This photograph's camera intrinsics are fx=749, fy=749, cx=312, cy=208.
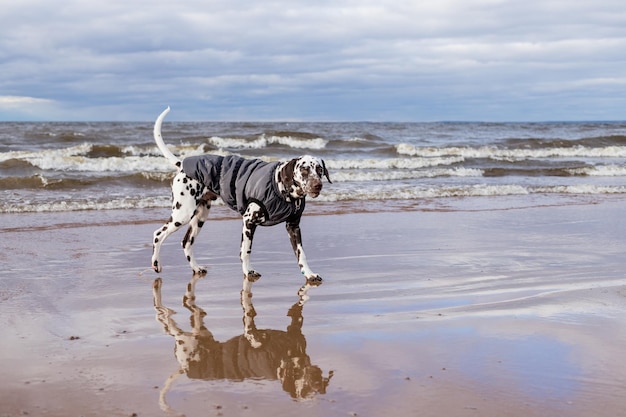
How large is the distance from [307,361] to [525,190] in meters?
11.0

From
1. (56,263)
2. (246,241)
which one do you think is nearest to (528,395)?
(246,241)

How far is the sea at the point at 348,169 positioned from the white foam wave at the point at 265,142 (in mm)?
41

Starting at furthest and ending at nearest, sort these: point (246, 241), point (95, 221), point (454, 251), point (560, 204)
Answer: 1. point (560, 204)
2. point (95, 221)
3. point (454, 251)
4. point (246, 241)

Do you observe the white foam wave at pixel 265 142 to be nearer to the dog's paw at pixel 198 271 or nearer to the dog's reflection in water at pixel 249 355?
the dog's paw at pixel 198 271

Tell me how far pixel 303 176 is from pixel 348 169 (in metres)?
13.2

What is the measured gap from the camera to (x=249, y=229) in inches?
249

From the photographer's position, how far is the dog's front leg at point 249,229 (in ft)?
20.5

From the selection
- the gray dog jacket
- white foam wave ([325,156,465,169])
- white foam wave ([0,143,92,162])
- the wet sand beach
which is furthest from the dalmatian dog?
white foam wave ([0,143,92,162])

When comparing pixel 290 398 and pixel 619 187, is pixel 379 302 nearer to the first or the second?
pixel 290 398

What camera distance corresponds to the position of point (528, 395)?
11.3 ft

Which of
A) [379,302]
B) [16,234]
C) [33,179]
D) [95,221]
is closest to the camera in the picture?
[379,302]

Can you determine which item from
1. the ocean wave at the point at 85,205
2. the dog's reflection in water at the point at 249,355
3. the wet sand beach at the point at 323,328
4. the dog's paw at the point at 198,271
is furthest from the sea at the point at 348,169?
the dog's reflection in water at the point at 249,355

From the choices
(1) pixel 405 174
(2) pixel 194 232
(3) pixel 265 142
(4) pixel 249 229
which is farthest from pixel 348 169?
(4) pixel 249 229

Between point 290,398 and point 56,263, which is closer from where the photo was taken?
point 290,398
